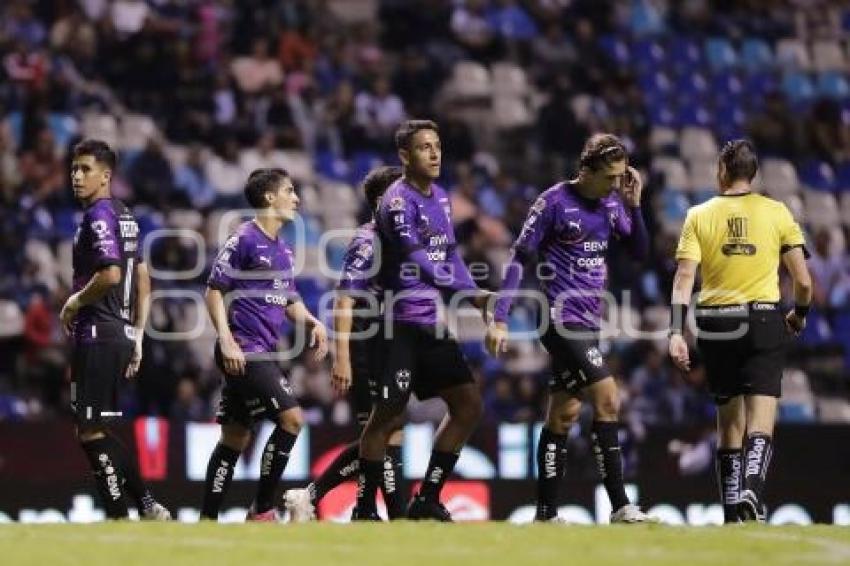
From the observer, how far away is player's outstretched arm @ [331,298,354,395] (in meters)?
12.7

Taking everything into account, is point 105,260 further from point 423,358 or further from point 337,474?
point 337,474

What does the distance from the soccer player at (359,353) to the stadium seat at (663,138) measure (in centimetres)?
1209

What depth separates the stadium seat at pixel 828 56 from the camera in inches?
1096

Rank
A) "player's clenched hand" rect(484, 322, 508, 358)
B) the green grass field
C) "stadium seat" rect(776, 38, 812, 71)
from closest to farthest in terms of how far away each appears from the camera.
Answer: the green grass field < "player's clenched hand" rect(484, 322, 508, 358) < "stadium seat" rect(776, 38, 812, 71)

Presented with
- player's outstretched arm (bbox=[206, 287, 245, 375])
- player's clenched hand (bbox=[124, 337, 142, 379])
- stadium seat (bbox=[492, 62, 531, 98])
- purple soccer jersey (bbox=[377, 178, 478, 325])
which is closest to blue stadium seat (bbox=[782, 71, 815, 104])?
stadium seat (bbox=[492, 62, 531, 98])

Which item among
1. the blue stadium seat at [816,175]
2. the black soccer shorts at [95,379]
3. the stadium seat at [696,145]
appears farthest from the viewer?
the stadium seat at [696,145]

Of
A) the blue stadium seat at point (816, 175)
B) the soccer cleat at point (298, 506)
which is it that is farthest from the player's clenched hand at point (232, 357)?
the blue stadium seat at point (816, 175)

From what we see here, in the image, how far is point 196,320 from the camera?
2033 cm

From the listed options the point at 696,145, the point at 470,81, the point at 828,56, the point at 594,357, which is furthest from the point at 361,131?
the point at 594,357

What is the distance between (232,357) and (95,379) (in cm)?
88

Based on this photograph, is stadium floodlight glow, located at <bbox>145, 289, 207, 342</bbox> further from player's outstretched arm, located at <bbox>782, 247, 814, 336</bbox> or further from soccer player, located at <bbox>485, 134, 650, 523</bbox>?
player's outstretched arm, located at <bbox>782, 247, 814, 336</bbox>

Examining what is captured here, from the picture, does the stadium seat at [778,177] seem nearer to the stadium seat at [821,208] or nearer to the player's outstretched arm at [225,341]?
the stadium seat at [821,208]

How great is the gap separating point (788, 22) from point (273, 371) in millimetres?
17217

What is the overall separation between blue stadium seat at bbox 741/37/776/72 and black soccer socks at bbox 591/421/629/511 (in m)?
15.6
